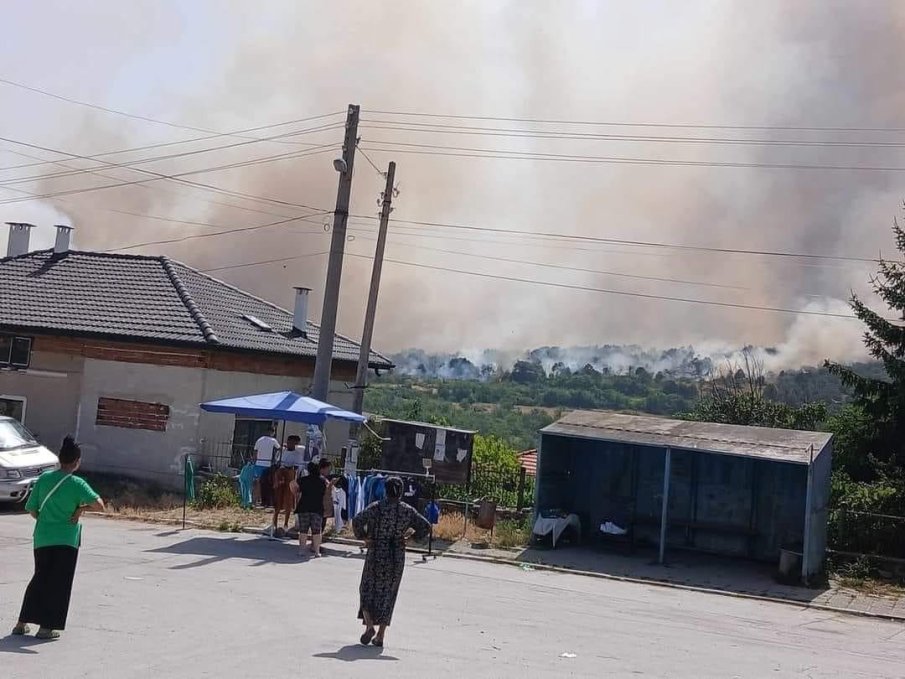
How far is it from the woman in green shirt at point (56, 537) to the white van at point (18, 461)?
9.69 metres

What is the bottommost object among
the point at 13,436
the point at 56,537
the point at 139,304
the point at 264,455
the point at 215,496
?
the point at 215,496

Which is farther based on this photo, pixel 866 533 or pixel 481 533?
pixel 481 533

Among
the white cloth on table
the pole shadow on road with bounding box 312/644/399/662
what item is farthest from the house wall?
the pole shadow on road with bounding box 312/644/399/662

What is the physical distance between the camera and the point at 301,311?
2995 centimetres

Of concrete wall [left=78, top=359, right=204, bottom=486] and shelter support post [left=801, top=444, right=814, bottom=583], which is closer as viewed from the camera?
shelter support post [left=801, top=444, right=814, bottom=583]

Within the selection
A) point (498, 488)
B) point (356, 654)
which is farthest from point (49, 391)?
point (356, 654)

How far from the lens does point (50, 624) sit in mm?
8289

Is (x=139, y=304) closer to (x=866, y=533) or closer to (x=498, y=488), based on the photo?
(x=498, y=488)

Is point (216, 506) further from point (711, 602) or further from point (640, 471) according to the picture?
point (711, 602)

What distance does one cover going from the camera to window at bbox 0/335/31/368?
935 inches

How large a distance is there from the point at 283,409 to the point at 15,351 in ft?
32.1

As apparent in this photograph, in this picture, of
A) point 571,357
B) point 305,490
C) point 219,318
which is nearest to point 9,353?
point 219,318

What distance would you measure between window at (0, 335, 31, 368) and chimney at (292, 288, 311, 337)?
755 cm

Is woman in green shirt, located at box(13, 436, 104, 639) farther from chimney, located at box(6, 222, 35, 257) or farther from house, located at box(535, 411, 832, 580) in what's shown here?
chimney, located at box(6, 222, 35, 257)
